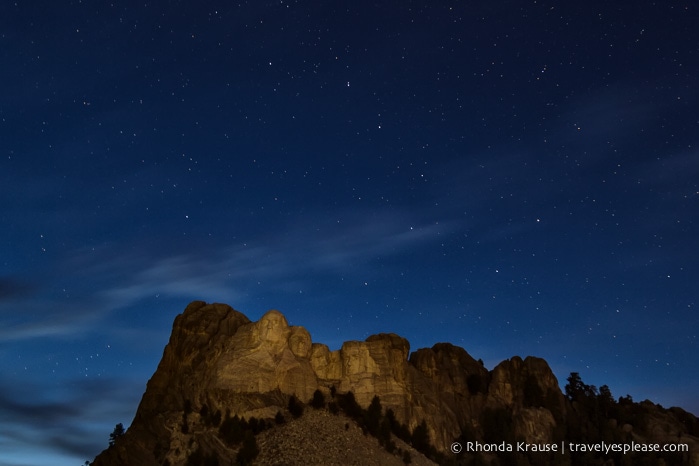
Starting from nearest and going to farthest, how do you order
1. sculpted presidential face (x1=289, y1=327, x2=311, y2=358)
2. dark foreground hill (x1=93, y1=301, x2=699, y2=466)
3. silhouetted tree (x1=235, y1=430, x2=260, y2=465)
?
silhouetted tree (x1=235, y1=430, x2=260, y2=465) < dark foreground hill (x1=93, y1=301, x2=699, y2=466) < sculpted presidential face (x1=289, y1=327, x2=311, y2=358)

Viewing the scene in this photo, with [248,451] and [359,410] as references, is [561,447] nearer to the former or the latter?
[359,410]

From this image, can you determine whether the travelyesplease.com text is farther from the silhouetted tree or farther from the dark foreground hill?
the silhouetted tree

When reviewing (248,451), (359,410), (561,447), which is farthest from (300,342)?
(561,447)

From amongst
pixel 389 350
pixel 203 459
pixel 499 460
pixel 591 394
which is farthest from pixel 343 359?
pixel 591 394

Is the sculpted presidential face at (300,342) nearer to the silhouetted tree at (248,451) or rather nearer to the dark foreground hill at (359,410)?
the dark foreground hill at (359,410)

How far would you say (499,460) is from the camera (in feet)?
412

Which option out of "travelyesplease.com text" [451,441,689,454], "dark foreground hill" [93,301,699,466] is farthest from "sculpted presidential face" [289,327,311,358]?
"travelyesplease.com text" [451,441,689,454]

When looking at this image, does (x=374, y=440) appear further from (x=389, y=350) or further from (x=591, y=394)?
(x=591, y=394)

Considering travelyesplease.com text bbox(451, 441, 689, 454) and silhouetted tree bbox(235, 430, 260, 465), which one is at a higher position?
travelyesplease.com text bbox(451, 441, 689, 454)

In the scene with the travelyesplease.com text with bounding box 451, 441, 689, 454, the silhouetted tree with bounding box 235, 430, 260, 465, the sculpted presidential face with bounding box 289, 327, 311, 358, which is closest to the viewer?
the silhouetted tree with bounding box 235, 430, 260, 465

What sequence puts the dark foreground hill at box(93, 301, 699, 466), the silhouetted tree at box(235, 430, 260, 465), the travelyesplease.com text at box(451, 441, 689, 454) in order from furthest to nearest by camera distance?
1. the travelyesplease.com text at box(451, 441, 689, 454)
2. the dark foreground hill at box(93, 301, 699, 466)
3. the silhouetted tree at box(235, 430, 260, 465)

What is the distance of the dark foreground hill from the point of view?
103188 mm

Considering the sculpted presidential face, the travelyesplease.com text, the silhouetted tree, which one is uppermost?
the sculpted presidential face

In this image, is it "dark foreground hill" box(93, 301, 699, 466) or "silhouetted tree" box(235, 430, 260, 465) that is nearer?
"silhouetted tree" box(235, 430, 260, 465)
